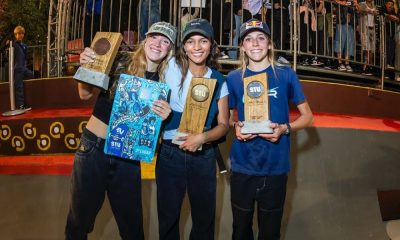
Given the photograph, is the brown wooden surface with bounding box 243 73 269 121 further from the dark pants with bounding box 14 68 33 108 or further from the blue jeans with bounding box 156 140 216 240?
the dark pants with bounding box 14 68 33 108

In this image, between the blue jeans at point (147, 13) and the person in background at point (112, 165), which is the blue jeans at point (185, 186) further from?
the blue jeans at point (147, 13)

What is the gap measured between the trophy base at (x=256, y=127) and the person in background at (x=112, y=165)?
511mm

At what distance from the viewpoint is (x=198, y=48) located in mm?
2543

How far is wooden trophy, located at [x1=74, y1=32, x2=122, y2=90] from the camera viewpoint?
7.81 ft

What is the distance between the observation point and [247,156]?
8.59 feet

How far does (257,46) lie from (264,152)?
0.72 m

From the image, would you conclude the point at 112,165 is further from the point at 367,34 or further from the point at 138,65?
the point at 367,34

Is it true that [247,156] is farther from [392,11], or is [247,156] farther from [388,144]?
[392,11]

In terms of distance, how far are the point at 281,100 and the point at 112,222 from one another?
2.13 meters

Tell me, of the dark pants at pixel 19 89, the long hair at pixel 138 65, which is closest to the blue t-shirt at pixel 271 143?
the long hair at pixel 138 65

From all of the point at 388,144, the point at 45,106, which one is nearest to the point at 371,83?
the point at 388,144

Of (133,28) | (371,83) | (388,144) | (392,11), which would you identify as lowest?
(388,144)

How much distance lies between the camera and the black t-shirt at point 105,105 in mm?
2521

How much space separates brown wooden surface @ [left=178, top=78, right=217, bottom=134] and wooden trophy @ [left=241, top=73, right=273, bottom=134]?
10.3 inches
